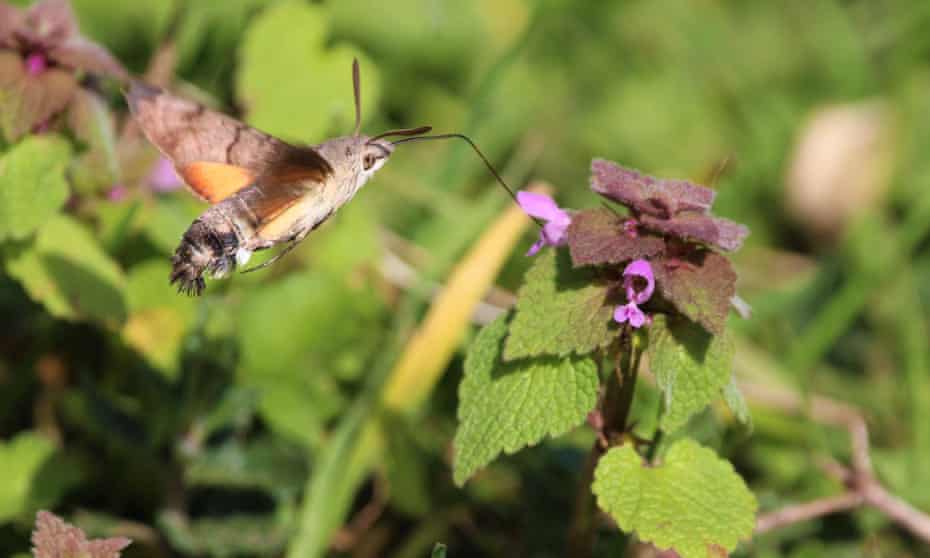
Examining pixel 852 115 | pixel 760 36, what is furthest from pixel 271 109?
pixel 760 36

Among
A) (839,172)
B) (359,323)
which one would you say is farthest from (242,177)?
(839,172)

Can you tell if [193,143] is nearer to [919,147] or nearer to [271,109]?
[271,109]

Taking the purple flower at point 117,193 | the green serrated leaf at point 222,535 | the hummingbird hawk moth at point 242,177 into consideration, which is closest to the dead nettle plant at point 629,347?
the hummingbird hawk moth at point 242,177

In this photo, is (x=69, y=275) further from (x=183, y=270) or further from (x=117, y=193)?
(x=183, y=270)

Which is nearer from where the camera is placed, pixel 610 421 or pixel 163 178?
pixel 610 421

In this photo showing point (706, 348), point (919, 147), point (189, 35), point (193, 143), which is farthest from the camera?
point (919, 147)

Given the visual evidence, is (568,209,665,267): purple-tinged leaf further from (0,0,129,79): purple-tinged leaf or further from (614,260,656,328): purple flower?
(0,0,129,79): purple-tinged leaf
